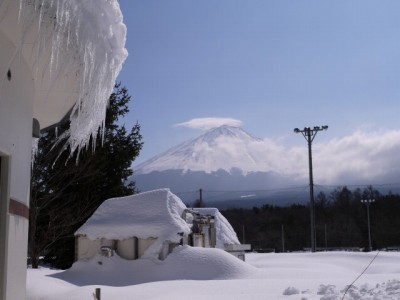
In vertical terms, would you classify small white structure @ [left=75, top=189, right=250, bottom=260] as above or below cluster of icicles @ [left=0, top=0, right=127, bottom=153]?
below

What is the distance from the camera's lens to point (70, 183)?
80.6 ft

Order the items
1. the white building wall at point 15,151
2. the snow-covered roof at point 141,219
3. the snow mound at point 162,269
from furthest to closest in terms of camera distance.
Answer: the snow-covered roof at point 141,219, the snow mound at point 162,269, the white building wall at point 15,151

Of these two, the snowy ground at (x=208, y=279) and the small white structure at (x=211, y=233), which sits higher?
the small white structure at (x=211, y=233)

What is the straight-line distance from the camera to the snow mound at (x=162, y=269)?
16.1 metres

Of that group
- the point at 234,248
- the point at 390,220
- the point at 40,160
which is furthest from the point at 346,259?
the point at 390,220

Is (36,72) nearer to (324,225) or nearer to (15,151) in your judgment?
(15,151)

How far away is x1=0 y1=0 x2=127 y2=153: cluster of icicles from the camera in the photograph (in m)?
5.09

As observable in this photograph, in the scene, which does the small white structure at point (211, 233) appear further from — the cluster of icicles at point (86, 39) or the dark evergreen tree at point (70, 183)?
the cluster of icicles at point (86, 39)

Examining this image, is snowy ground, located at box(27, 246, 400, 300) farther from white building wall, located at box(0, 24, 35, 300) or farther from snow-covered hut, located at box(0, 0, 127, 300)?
snow-covered hut, located at box(0, 0, 127, 300)

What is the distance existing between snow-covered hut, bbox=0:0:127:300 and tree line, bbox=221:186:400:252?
2119 inches

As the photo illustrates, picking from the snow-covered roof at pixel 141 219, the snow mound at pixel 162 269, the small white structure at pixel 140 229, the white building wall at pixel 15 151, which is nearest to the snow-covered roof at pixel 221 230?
the small white structure at pixel 140 229

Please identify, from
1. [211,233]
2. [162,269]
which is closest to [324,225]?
[211,233]

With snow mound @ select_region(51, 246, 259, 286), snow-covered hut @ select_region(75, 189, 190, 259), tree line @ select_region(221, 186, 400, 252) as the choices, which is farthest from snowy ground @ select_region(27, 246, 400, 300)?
tree line @ select_region(221, 186, 400, 252)

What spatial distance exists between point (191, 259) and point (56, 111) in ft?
29.2
